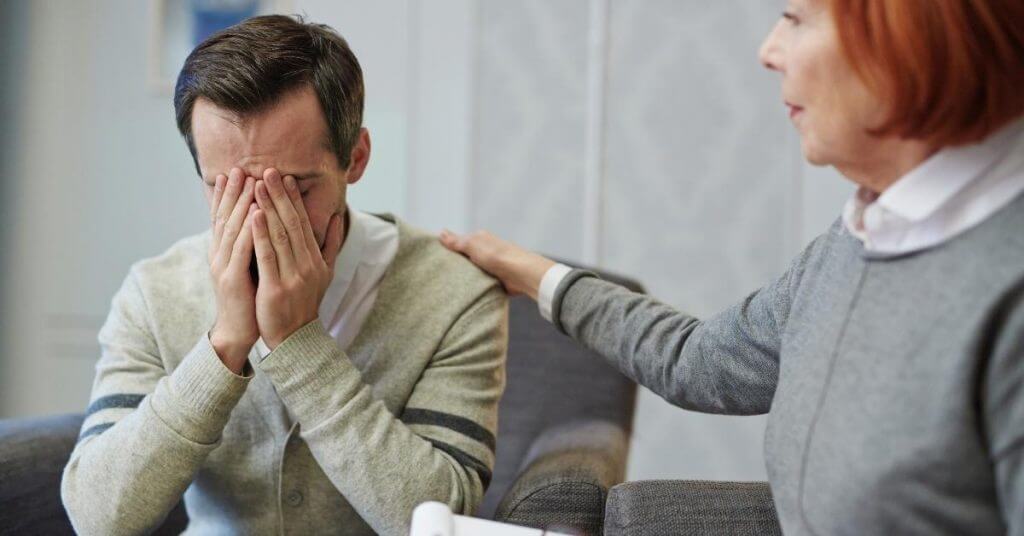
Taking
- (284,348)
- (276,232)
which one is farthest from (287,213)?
(284,348)

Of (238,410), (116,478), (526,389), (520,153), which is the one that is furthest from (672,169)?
(116,478)

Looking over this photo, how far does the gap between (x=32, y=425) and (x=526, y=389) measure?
2.85 feet

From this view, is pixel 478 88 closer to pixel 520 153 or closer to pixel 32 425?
pixel 520 153

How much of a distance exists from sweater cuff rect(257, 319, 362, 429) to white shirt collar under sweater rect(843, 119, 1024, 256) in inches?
27.2

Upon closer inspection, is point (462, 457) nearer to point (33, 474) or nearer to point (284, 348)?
point (284, 348)

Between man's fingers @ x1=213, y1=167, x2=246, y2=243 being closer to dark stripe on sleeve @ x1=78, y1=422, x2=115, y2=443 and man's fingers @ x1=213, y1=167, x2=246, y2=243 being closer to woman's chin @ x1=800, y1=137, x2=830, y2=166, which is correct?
dark stripe on sleeve @ x1=78, y1=422, x2=115, y2=443

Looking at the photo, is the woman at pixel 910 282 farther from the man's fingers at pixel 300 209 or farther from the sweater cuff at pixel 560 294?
the man's fingers at pixel 300 209

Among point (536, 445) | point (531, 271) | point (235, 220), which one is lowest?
point (536, 445)

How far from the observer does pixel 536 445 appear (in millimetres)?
1722

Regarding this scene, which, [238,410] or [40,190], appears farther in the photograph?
[40,190]

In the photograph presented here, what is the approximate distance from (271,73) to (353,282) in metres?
0.34

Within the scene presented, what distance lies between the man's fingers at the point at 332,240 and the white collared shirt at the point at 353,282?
2.5 inches

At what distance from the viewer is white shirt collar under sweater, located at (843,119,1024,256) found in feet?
2.76

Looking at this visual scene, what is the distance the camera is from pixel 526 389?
6.34ft
